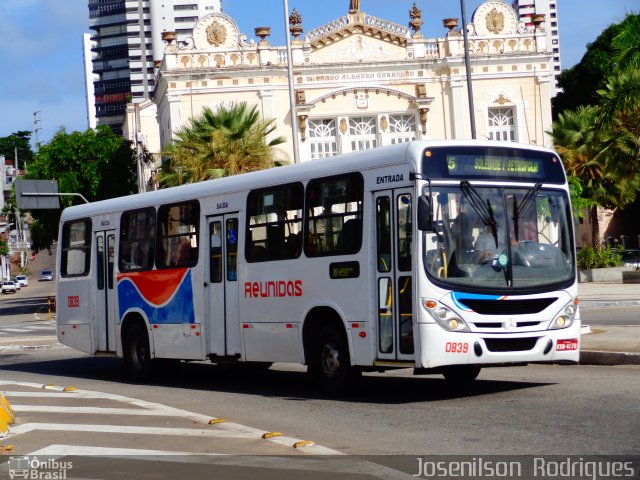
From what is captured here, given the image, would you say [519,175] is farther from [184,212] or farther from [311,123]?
[311,123]

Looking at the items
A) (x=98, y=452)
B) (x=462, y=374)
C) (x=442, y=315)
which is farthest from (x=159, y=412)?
(x=462, y=374)

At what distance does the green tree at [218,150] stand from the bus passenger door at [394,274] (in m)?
25.8

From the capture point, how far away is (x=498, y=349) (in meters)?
12.6

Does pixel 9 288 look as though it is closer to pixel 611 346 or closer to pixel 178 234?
pixel 178 234

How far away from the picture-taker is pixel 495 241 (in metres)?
12.7

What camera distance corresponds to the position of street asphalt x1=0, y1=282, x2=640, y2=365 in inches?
623

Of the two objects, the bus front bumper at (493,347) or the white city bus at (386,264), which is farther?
the white city bus at (386,264)

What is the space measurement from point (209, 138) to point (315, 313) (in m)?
27.0

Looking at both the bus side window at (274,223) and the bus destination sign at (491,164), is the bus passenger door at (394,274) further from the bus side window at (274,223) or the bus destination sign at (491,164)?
the bus side window at (274,223)

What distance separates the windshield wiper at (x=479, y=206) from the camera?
42.0 feet

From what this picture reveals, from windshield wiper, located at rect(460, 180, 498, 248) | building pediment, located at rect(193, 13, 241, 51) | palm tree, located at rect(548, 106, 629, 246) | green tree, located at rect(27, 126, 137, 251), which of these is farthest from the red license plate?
green tree, located at rect(27, 126, 137, 251)

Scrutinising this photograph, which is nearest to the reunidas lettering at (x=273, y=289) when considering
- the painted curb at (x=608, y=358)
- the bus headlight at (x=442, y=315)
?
the bus headlight at (x=442, y=315)

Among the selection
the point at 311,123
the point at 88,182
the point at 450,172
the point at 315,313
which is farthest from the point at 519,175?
the point at 88,182

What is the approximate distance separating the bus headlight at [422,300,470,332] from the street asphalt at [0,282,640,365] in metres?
4.17
